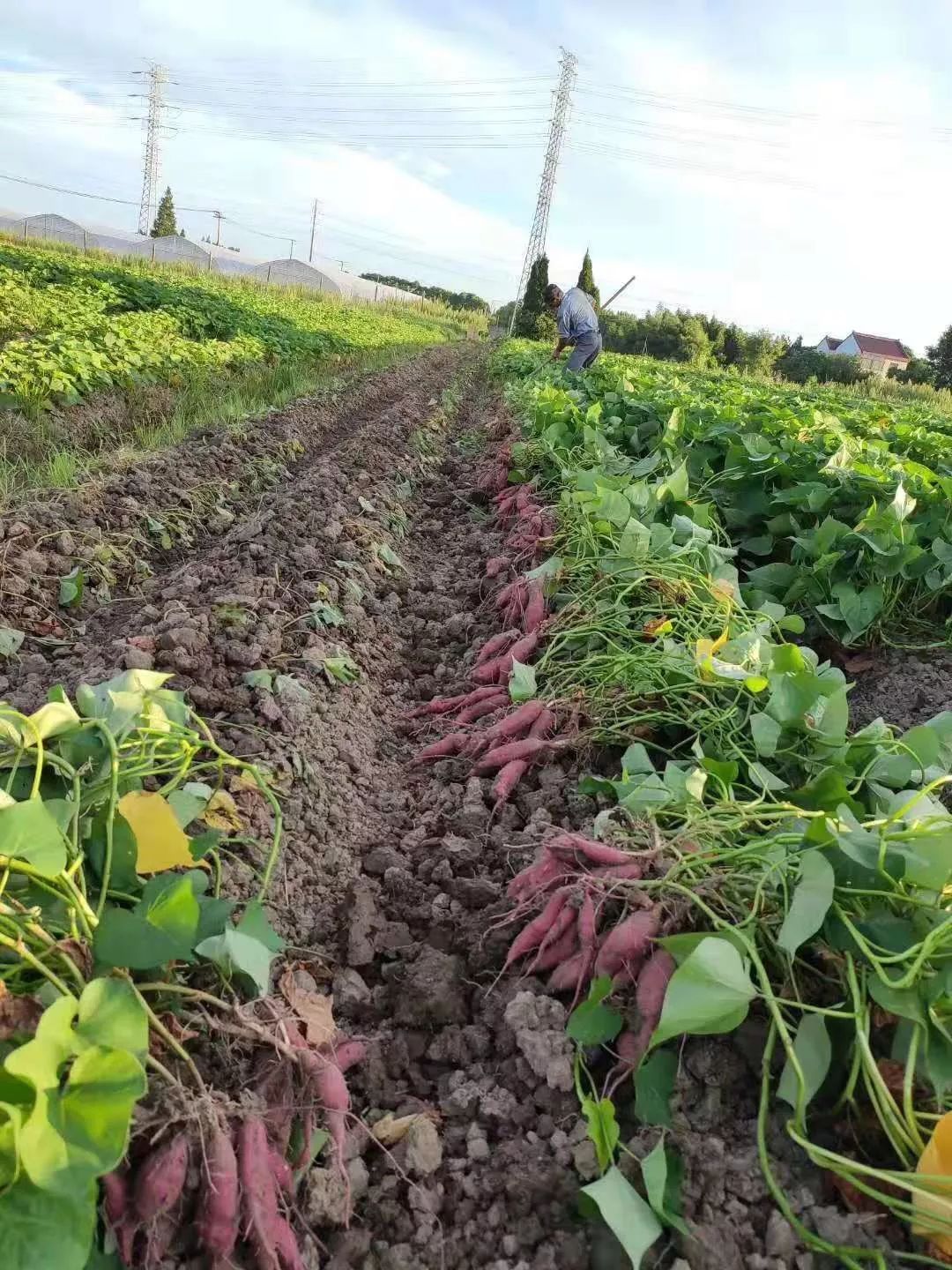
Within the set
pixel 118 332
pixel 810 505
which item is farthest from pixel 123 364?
Answer: pixel 810 505

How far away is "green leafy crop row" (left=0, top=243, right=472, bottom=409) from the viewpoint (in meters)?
6.18

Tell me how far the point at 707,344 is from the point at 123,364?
4280 centimetres

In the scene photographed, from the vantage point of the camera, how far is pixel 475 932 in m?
1.87

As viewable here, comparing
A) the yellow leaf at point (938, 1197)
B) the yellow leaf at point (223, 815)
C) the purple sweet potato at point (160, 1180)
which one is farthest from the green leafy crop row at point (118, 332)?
the yellow leaf at point (938, 1197)

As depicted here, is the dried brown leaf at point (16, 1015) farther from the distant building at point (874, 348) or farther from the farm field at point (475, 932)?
the distant building at point (874, 348)

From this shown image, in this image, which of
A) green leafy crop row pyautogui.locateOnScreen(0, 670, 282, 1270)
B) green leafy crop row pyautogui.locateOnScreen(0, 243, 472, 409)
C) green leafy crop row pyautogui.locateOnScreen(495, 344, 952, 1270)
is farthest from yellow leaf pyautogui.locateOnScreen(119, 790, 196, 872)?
green leafy crop row pyautogui.locateOnScreen(0, 243, 472, 409)

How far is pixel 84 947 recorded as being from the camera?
1207 mm

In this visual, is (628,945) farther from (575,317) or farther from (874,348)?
(874,348)

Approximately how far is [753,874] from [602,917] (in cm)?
32

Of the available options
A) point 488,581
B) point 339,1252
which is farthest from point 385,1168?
point 488,581

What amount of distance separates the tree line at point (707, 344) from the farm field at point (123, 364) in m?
26.3

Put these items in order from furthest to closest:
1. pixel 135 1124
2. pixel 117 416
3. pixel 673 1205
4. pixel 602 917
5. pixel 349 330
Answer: pixel 349 330 < pixel 117 416 < pixel 602 917 < pixel 673 1205 < pixel 135 1124

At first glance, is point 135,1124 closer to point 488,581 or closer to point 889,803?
point 889,803

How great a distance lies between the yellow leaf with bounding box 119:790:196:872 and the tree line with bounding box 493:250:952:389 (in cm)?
3876
